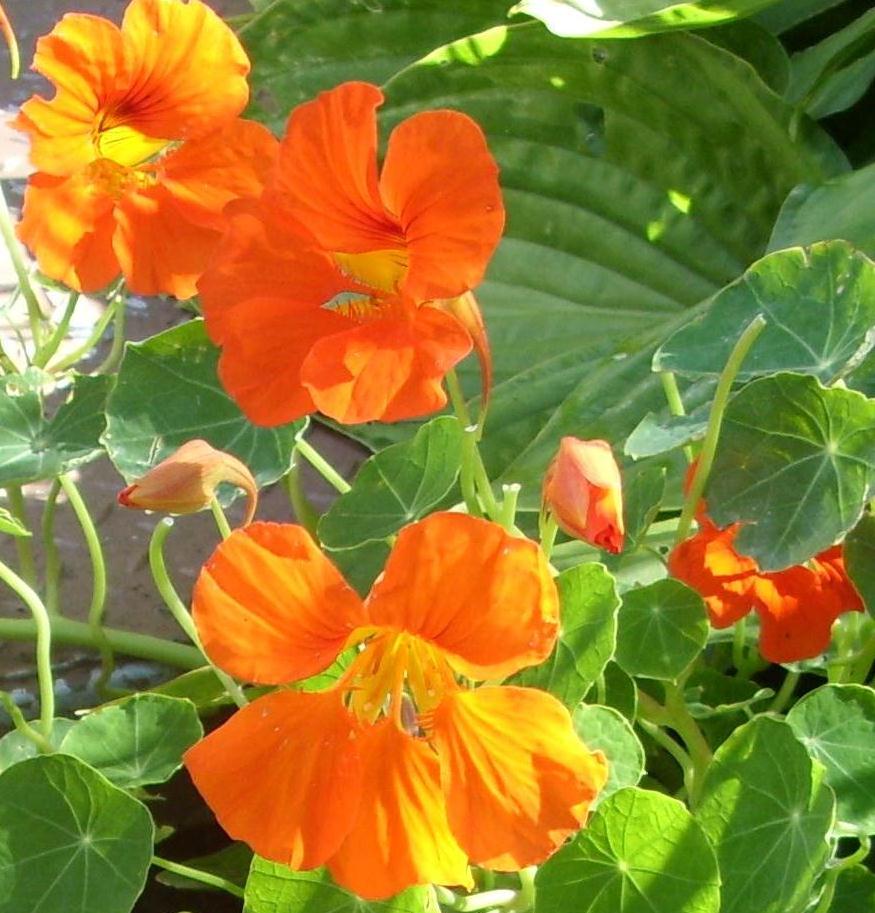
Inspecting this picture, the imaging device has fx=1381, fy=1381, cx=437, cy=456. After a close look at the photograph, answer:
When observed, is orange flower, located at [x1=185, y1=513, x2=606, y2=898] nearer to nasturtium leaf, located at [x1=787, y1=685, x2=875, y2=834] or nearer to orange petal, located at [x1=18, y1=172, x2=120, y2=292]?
nasturtium leaf, located at [x1=787, y1=685, x2=875, y2=834]

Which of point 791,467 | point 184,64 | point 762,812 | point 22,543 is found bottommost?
point 22,543

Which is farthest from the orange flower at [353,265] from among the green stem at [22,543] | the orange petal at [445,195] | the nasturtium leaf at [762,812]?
the green stem at [22,543]

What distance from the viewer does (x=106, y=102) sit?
0.76 meters

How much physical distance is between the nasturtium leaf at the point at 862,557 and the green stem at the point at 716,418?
8cm

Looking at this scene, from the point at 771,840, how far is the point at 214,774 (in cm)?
25

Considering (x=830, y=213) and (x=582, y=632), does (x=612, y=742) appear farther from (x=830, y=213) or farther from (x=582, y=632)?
(x=830, y=213)

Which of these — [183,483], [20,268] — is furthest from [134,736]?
[20,268]

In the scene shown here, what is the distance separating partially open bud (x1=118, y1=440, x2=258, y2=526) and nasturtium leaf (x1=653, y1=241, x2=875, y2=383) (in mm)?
213

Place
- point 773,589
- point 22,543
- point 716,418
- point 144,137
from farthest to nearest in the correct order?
1. point 22,543
2. point 144,137
3. point 773,589
4. point 716,418

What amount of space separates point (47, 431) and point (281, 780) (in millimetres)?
373

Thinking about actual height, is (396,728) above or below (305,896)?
above

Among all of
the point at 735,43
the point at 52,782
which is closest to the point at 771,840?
the point at 52,782

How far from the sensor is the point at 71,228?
79 cm

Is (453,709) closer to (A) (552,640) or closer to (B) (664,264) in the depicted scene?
(A) (552,640)
